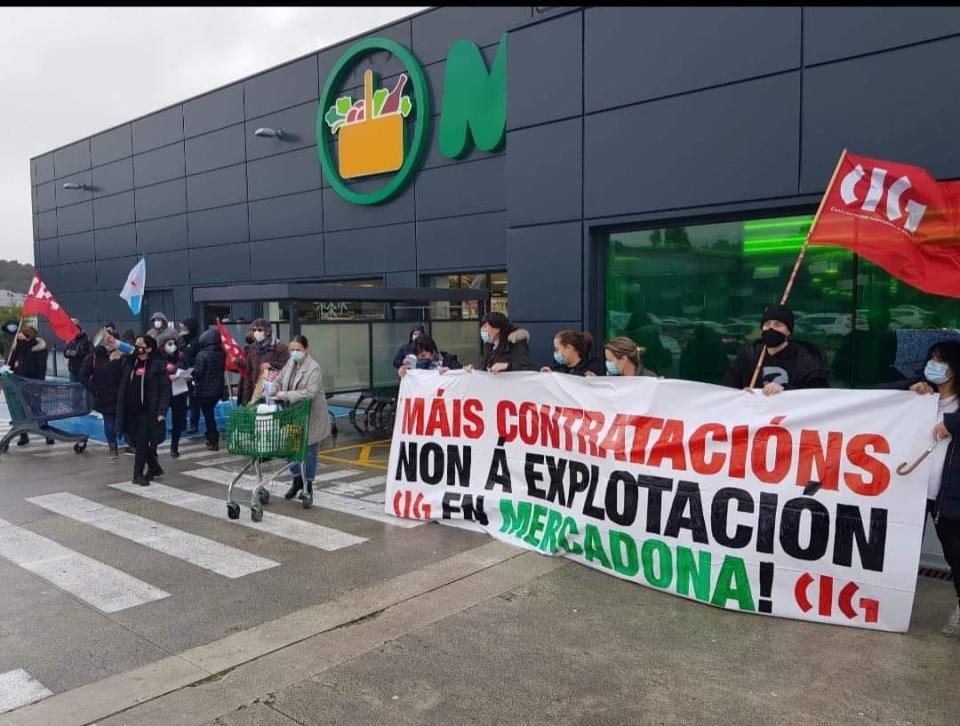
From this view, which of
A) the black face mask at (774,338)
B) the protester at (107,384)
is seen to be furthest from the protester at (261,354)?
the black face mask at (774,338)

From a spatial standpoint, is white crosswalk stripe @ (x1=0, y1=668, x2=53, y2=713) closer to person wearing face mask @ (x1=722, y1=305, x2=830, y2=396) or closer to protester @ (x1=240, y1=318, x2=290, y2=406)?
person wearing face mask @ (x1=722, y1=305, x2=830, y2=396)

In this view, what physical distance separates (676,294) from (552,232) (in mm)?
1840

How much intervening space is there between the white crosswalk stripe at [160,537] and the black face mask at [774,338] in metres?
4.26

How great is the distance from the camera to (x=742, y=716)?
3.69m

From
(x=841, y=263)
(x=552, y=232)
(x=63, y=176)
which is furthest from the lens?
(x=63, y=176)

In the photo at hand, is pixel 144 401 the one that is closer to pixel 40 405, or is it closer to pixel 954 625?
pixel 40 405

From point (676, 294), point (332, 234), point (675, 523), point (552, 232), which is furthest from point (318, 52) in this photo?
point (675, 523)

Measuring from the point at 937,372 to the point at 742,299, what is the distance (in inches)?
151

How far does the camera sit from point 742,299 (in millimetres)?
8406

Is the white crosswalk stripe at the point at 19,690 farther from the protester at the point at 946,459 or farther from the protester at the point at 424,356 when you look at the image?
the protester at the point at 424,356

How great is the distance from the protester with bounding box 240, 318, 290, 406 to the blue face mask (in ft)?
25.0

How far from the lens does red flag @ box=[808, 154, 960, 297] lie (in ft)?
17.7

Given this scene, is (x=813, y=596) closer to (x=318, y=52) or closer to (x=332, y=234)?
(x=332, y=234)

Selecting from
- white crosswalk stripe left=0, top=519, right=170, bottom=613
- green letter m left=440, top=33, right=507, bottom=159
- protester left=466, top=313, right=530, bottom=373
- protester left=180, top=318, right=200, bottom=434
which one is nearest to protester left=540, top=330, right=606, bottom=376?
protester left=466, top=313, right=530, bottom=373
